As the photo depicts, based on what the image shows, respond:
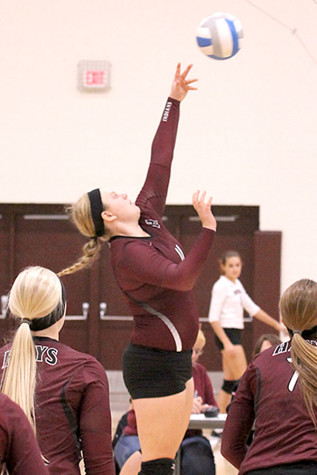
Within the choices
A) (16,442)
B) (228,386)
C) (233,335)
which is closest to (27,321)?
(16,442)

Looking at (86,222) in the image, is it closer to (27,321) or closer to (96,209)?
(96,209)

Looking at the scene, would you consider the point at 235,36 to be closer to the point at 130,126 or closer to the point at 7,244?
the point at 130,126

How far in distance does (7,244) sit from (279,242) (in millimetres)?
3570

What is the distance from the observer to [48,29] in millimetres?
9023

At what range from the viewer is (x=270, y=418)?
92.9 inches

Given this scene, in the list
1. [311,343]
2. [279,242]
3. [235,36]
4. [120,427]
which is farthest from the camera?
[279,242]

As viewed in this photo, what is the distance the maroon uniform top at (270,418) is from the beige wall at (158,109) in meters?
6.56

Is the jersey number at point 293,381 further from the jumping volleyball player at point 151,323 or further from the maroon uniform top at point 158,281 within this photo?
the jumping volleyball player at point 151,323

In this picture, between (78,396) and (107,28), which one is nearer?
(78,396)

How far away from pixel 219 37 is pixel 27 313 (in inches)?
103

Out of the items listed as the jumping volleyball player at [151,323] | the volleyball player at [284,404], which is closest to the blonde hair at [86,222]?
the jumping volleyball player at [151,323]

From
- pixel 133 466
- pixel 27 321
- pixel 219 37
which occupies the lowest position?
pixel 133 466

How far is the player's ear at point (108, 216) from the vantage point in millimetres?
3234

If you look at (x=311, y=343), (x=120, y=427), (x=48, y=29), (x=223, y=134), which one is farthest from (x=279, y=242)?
(x=311, y=343)
